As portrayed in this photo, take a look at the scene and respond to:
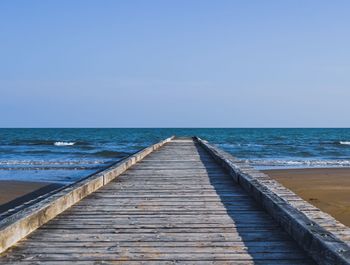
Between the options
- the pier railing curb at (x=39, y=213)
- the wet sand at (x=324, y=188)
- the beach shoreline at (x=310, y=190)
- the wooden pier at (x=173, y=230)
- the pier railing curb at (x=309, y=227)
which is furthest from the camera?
the beach shoreline at (x=310, y=190)

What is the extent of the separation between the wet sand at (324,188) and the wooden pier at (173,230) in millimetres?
3523

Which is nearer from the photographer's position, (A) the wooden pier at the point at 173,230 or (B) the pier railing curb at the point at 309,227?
(B) the pier railing curb at the point at 309,227

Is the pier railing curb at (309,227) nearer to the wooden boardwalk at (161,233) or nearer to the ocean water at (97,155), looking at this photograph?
the wooden boardwalk at (161,233)

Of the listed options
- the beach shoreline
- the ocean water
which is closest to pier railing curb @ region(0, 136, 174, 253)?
the beach shoreline

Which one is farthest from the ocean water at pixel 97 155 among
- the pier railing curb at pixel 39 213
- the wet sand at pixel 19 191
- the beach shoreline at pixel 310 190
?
the pier railing curb at pixel 39 213

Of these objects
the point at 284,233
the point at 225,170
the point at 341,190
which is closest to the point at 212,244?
the point at 284,233

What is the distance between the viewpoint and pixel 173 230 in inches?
159

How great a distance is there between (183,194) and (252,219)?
1.79m

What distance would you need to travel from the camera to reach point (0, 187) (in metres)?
12.3

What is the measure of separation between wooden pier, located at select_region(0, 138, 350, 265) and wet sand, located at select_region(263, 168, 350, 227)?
352 centimetres

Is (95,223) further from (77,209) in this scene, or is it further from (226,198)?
(226,198)

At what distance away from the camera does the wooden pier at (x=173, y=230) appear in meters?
3.21

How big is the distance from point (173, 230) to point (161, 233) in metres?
0.14

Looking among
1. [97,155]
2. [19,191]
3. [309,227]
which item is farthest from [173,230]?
[97,155]
